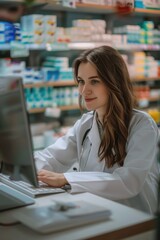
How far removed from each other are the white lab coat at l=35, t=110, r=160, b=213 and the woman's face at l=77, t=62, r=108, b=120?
0.18 m

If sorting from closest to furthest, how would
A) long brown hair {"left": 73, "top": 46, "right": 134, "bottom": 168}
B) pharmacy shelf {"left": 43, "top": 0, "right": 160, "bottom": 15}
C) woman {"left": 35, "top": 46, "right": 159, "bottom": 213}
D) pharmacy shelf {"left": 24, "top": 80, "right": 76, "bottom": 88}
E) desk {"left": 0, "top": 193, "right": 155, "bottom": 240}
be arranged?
desk {"left": 0, "top": 193, "right": 155, "bottom": 240}, woman {"left": 35, "top": 46, "right": 159, "bottom": 213}, long brown hair {"left": 73, "top": 46, "right": 134, "bottom": 168}, pharmacy shelf {"left": 24, "top": 80, "right": 76, "bottom": 88}, pharmacy shelf {"left": 43, "top": 0, "right": 160, "bottom": 15}

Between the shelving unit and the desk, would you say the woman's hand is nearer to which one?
the desk

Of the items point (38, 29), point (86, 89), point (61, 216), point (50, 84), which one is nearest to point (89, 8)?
point (38, 29)

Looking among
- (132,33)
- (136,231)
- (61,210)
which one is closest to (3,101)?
(61,210)

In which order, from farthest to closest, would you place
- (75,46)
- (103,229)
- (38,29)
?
(75,46) → (38,29) → (103,229)

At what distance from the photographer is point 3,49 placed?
3521 millimetres

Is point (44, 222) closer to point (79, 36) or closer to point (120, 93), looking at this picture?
point (120, 93)

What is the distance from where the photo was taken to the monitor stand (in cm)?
145

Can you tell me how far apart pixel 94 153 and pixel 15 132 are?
87 cm

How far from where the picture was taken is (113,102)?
6.82 feet

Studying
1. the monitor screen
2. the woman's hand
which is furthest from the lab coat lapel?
the monitor screen

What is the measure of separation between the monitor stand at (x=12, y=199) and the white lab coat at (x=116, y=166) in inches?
9.3

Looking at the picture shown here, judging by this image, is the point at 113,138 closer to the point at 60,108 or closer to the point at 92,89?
the point at 92,89

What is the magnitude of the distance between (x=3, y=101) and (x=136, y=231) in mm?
615
